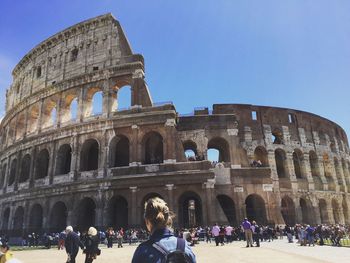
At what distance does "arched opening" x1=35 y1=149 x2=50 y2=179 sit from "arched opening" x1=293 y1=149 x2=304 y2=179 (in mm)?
24344

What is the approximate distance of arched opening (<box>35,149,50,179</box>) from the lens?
27828 millimetres

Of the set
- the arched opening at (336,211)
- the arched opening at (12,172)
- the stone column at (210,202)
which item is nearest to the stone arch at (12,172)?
the arched opening at (12,172)

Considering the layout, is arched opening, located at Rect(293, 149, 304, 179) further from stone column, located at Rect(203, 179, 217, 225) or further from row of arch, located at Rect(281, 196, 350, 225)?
stone column, located at Rect(203, 179, 217, 225)

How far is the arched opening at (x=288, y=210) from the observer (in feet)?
90.6

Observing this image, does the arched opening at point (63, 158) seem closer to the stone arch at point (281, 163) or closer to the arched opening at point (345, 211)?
the stone arch at point (281, 163)

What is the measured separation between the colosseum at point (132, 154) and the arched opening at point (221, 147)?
144 mm

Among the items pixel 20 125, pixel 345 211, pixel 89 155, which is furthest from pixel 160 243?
pixel 345 211

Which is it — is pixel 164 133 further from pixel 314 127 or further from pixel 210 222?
pixel 314 127

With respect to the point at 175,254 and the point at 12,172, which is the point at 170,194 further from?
Answer: the point at 175,254

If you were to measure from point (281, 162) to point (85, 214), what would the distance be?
19189 millimetres

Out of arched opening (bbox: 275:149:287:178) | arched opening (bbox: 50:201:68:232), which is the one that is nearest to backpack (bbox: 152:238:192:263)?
arched opening (bbox: 50:201:68:232)

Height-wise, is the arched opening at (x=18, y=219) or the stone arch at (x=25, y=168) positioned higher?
the stone arch at (x=25, y=168)

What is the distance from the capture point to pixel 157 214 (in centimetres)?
236

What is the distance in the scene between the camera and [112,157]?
24.0 meters
